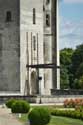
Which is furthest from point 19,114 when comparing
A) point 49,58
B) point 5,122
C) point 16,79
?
point 49,58

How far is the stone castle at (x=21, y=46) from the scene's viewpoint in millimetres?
72000

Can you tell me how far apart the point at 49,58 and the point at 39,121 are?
46.7 m

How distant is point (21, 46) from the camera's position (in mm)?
72375

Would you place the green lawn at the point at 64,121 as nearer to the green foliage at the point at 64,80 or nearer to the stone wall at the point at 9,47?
the stone wall at the point at 9,47

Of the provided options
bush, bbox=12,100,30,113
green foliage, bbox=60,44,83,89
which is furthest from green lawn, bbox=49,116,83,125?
green foliage, bbox=60,44,83,89

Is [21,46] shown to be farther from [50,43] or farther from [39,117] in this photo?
[39,117]

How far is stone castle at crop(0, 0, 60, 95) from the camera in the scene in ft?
236

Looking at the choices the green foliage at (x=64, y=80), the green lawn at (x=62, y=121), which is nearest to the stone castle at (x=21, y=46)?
the green lawn at (x=62, y=121)

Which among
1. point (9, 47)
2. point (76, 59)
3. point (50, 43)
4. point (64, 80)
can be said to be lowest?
point (64, 80)

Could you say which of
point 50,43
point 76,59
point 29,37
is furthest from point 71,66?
point 29,37

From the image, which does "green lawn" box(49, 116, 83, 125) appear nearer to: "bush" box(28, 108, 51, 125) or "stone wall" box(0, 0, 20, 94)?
"bush" box(28, 108, 51, 125)

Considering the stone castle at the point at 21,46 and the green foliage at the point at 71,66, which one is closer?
the stone castle at the point at 21,46

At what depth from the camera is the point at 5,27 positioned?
73.1 metres

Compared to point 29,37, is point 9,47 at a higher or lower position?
lower
